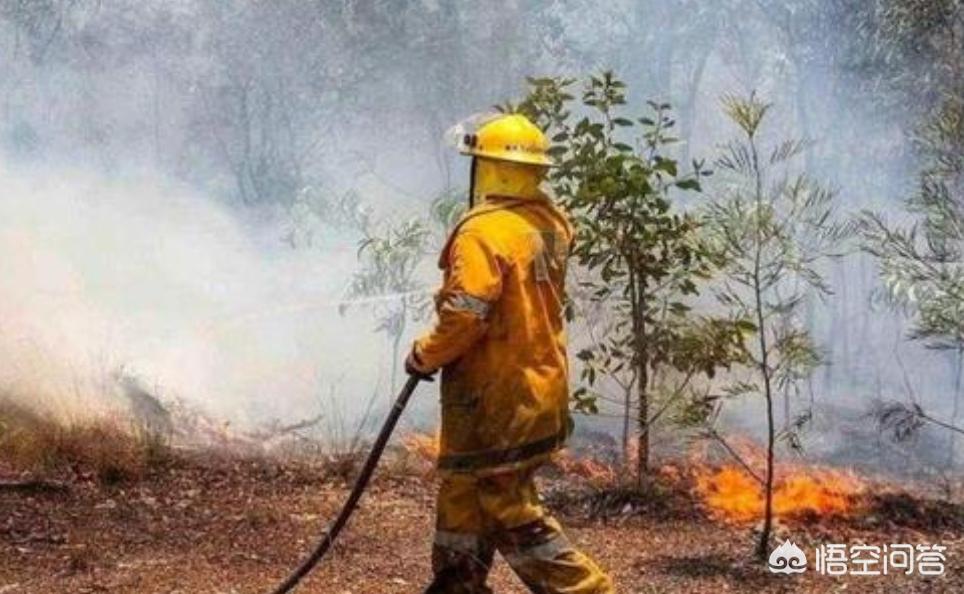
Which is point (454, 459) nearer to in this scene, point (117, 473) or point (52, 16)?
point (117, 473)

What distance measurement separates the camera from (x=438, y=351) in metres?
3.80

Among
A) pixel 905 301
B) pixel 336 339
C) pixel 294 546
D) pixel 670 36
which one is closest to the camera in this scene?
pixel 294 546

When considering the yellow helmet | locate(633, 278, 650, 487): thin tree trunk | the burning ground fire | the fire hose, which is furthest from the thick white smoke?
the yellow helmet

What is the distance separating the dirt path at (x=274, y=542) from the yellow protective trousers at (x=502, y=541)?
1.05 m

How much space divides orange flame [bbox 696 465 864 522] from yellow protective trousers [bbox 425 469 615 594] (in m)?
2.82

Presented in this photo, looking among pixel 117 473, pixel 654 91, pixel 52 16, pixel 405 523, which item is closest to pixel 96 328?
pixel 117 473

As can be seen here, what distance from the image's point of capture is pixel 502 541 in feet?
12.9

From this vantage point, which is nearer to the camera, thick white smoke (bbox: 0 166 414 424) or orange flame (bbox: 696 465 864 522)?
orange flame (bbox: 696 465 864 522)

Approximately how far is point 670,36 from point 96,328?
52.1 feet

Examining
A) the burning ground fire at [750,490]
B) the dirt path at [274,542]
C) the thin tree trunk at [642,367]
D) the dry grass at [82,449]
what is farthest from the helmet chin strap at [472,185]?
the dry grass at [82,449]

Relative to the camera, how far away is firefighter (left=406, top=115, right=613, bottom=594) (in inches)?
151

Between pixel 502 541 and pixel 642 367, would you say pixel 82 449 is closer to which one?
pixel 642 367

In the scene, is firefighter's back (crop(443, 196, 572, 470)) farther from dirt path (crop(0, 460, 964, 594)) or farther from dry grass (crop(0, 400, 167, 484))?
dry grass (crop(0, 400, 167, 484))

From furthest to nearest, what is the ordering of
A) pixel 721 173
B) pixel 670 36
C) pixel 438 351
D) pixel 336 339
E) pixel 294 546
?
pixel 670 36
pixel 721 173
pixel 336 339
pixel 294 546
pixel 438 351
